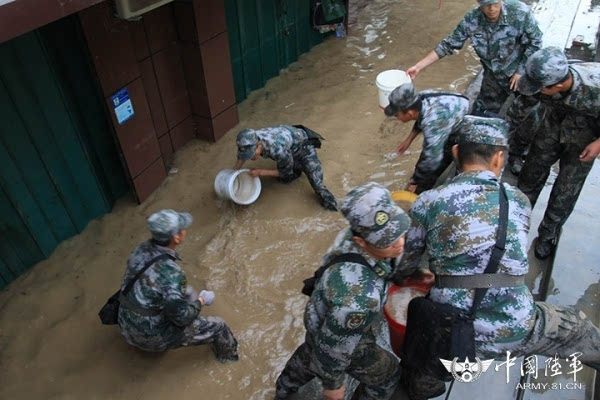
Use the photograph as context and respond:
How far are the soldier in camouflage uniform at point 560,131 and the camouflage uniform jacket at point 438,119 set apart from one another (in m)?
0.55

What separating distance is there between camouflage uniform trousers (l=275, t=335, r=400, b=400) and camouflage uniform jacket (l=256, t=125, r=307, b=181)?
2292 mm

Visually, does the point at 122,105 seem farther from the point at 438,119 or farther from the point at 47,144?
the point at 438,119

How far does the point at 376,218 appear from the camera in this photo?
236cm

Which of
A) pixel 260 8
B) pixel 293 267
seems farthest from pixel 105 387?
pixel 260 8

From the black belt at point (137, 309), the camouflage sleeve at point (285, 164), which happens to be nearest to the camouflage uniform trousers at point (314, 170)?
the camouflage sleeve at point (285, 164)

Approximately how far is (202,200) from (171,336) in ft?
7.05

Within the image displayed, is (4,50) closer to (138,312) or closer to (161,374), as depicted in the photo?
(138,312)

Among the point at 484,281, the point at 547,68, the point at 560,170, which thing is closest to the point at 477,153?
the point at 484,281

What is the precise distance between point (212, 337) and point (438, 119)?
2.63 m

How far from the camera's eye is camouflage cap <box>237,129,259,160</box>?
4.63 metres

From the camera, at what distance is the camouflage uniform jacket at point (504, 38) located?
15.7ft

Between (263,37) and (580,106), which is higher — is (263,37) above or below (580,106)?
below

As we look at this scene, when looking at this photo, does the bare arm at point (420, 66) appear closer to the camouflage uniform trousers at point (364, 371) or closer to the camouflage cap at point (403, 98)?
the camouflage cap at point (403, 98)

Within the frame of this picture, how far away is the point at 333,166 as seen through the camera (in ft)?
19.2
